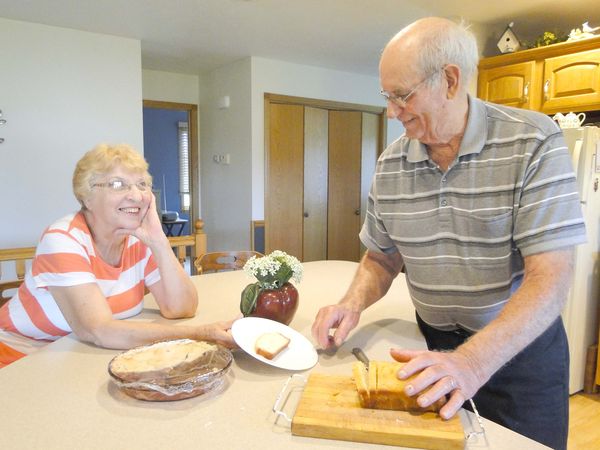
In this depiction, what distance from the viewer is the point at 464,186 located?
1.11 metres

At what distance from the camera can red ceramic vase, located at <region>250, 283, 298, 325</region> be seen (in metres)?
1.23

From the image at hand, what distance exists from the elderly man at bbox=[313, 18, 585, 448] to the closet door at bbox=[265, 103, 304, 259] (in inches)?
129

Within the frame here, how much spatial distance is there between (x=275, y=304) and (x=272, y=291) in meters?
0.04

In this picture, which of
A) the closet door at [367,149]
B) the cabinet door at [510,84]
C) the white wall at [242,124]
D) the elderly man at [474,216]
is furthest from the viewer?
the closet door at [367,149]

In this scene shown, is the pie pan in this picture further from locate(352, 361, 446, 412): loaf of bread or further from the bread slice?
locate(352, 361, 446, 412): loaf of bread

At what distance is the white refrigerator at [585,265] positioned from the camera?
2529 mm

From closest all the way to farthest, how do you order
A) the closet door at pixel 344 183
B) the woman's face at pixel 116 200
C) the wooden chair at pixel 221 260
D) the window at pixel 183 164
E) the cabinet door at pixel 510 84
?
1. the woman's face at pixel 116 200
2. the wooden chair at pixel 221 260
3. the cabinet door at pixel 510 84
4. the closet door at pixel 344 183
5. the window at pixel 183 164

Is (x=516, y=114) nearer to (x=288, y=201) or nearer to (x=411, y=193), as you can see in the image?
(x=411, y=193)

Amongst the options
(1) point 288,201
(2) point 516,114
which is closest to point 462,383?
(2) point 516,114

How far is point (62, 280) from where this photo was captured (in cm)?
119

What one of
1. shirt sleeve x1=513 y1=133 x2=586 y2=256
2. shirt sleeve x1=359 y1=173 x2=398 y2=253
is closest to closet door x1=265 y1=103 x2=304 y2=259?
shirt sleeve x1=359 y1=173 x2=398 y2=253

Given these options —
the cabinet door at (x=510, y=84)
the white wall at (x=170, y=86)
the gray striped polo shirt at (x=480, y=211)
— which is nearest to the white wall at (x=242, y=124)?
the white wall at (x=170, y=86)

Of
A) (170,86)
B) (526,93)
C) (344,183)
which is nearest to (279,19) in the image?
(526,93)

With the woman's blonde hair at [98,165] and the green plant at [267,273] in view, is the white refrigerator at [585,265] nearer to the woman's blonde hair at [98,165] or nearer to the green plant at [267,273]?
the green plant at [267,273]
